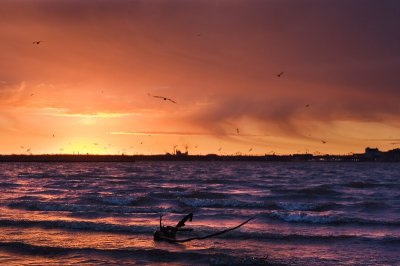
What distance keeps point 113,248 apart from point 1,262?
4810 millimetres

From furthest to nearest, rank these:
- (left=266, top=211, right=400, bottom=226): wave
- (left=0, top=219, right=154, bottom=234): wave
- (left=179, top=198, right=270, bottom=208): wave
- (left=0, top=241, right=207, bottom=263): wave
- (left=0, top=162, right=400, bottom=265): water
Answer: (left=179, top=198, right=270, bottom=208): wave → (left=266, top=211, right=400, bottom=226): wave → (left=0, top=219, right=154, bottom=234): wave → (left=0, top=241, right=207, bottom=263): wave → (left=0, top=162, right=400, bottom=265): water

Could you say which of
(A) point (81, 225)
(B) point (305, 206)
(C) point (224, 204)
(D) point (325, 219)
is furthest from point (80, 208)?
(B) point (305, 206)

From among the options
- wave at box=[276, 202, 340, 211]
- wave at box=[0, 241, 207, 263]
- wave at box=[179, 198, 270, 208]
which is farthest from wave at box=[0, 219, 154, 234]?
wave at box=[276, 202, 340, 211]

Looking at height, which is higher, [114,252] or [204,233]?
[204,233]

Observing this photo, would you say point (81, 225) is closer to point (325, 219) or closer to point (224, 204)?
point (325, 219)

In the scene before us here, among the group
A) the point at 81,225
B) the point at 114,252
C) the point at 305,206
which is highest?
the point at 305,206

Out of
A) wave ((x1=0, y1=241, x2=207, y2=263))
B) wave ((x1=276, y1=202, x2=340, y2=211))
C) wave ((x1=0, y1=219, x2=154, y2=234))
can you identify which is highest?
wave ((x1=276, y1=202, x2=340, y2=211))

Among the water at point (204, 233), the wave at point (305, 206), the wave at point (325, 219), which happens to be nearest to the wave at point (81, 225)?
the water at point (204, 233)

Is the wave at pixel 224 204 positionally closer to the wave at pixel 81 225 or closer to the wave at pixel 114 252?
the wave at pixel 81 225

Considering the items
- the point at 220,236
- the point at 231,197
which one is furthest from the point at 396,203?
the point at 220,236

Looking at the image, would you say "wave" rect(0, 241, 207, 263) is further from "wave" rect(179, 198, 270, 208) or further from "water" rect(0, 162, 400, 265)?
"wave" rect(179, 198, 270, 208)

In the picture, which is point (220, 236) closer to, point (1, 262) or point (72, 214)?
point (1, 262)

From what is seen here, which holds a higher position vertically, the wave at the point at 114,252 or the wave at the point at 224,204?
the wave at the point at 224,204

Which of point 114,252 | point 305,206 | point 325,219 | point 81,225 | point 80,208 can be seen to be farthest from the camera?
point 305,206
